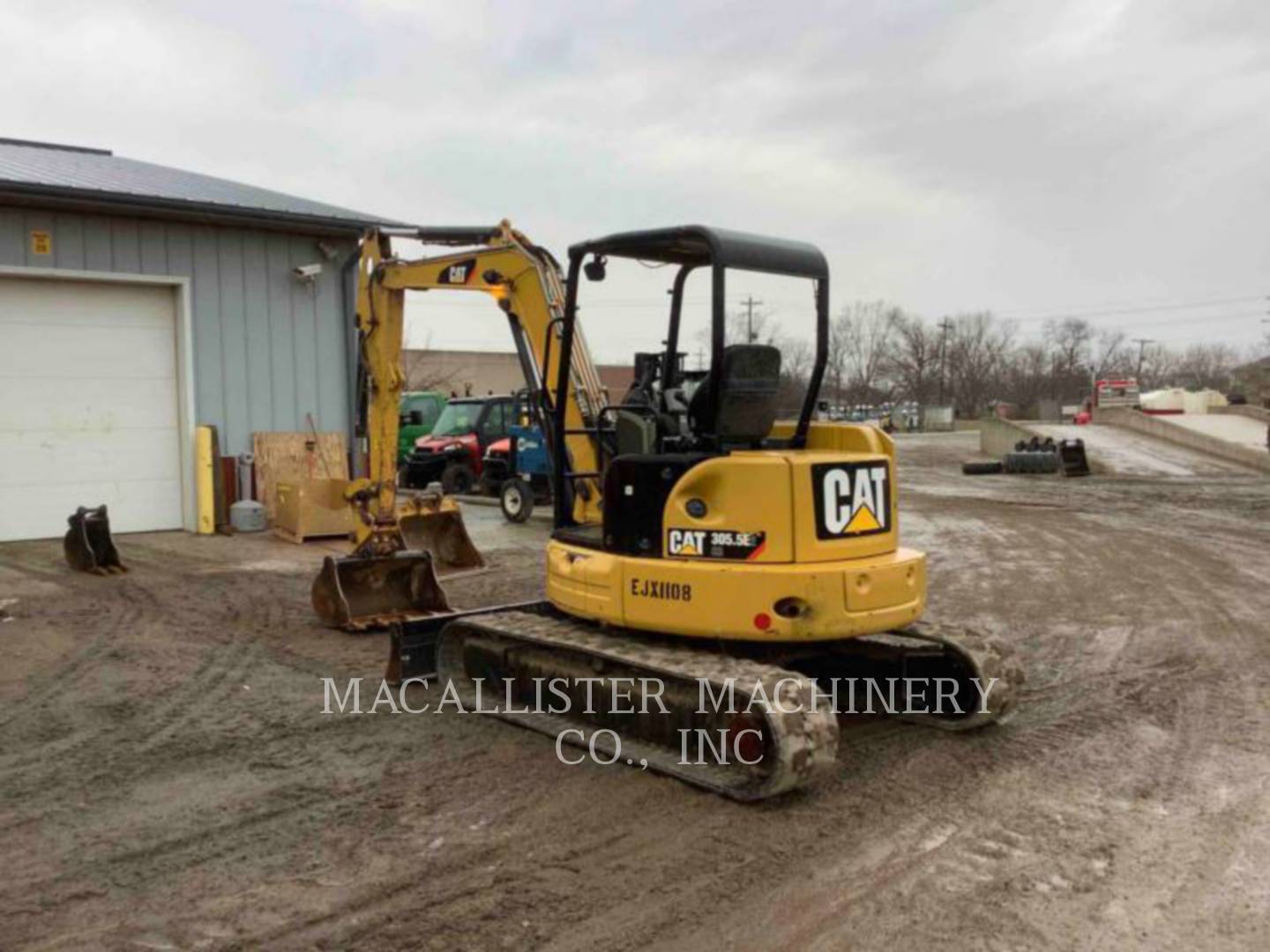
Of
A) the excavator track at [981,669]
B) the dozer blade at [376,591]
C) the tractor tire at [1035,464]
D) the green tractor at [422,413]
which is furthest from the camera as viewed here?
the tractor tire at [1035,464]

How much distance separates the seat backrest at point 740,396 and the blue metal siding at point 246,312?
10.3 metres

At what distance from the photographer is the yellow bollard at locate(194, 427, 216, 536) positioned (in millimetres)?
14211

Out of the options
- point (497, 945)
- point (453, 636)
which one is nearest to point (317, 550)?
point (453, 636)

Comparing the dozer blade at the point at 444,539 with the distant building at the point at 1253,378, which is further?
the distant building at the point at 1253,378

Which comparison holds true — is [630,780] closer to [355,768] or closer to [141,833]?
[355,768]

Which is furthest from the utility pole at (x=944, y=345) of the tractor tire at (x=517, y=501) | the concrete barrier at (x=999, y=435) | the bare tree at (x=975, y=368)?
the tractor tire at (x=517, y=501)

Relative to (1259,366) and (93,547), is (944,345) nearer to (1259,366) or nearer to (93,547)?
(1259,366)

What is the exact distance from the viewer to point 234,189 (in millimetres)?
16625

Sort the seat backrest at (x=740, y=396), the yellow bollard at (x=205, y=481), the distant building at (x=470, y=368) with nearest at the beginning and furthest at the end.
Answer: the seat backrest at (x=740, y=396)
the yellow bollard at (x=205, y=481)
the distant building at (x=470, y=368)

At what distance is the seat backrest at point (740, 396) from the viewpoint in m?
5.72

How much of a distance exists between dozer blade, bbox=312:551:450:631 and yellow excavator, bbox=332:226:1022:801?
1956mm

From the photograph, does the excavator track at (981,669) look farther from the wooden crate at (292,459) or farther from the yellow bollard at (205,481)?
the yellow bollard at (205,481)

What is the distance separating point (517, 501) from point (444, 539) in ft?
14.4

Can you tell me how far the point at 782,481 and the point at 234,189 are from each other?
45.0ft
